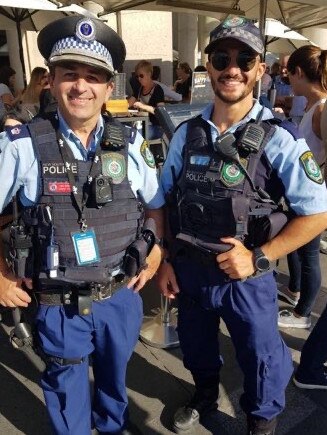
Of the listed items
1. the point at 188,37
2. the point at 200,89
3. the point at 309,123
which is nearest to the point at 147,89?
the point at 200,89

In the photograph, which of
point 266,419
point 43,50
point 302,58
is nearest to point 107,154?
point 43,50

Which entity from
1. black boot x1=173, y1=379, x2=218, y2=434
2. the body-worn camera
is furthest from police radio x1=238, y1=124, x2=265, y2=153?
black boot x1=173, y1=379, x2=218, y2=434

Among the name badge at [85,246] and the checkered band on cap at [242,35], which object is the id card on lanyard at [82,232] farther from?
the checkered band on cap at [242,35]

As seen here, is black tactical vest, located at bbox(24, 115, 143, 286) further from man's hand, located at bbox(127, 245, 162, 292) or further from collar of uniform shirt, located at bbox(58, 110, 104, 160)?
man's hand, located at bbox(127, 245, 162, 292)

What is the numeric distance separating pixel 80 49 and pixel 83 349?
1198 mm

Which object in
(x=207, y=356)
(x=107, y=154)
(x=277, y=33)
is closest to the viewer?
(x=107, y=154)

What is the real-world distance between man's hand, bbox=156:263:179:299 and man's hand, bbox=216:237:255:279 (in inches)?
13.2

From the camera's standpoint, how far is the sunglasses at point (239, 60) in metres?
1.65

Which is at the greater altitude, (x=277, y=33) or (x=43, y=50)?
(x=277, y=33)

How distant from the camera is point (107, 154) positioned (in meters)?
1.58

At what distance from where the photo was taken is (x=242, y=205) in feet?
5.32

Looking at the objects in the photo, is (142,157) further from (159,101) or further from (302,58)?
(159,101)

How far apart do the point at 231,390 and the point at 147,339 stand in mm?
716

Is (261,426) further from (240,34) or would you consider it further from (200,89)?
(200,89)
